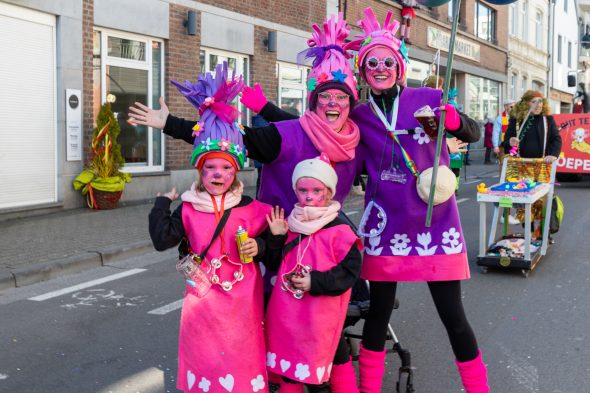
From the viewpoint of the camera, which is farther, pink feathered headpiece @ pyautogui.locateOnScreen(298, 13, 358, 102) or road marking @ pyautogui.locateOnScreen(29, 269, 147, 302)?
road marking @ pyautogui.locateOnScreen(29, 269, 147, 302)

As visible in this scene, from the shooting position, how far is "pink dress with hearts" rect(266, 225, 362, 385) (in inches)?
130

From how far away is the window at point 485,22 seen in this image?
3016cm

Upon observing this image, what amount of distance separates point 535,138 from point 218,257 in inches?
247

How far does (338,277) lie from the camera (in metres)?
3.28

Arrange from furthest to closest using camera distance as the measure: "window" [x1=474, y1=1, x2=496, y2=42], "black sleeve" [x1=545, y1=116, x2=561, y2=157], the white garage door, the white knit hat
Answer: "window" [x1=474, y1=1, x2=496, y2=42], the white garage door, "black sleeve" [x1=545, y1=116, x2=561, y2=157], the white knit hat

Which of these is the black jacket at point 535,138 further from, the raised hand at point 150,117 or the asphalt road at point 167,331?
the raised hand at point 150,117

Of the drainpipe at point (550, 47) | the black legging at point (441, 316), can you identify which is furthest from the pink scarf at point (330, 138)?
the drainpipe at point (550, 47)

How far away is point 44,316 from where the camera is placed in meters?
5.79

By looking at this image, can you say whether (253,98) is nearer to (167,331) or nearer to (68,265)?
(167,331)

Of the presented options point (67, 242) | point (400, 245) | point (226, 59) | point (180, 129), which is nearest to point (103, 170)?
point (67, 242)

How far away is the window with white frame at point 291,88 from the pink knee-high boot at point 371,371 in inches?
534

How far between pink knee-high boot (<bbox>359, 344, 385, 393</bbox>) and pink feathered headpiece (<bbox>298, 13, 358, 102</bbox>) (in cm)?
133

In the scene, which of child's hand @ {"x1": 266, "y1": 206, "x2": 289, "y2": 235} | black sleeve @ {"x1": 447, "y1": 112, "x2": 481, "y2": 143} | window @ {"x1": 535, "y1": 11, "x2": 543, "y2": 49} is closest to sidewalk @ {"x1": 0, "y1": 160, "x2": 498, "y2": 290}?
child's hand @ {"x1": 266, "y1": 206, "x2": 289, "y2": 235}

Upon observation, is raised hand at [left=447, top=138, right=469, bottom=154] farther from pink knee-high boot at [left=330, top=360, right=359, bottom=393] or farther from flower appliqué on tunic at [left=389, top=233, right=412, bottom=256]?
pink knee-high boot at [left=330, top=360, right=359, bottom=393]
